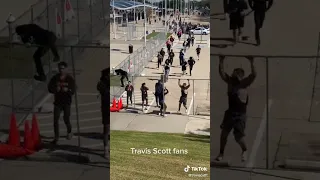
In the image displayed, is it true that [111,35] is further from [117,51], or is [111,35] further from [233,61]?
[233,61]

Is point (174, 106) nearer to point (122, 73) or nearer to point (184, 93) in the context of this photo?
point (184, 93)

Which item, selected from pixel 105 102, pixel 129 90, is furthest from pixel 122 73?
pixel 105 102

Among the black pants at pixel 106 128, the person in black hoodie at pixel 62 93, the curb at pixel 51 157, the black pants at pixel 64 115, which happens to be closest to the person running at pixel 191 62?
the black pants at pixel 106 128

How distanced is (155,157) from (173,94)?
63 centimetres

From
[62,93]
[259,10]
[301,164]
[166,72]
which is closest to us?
[259,10]

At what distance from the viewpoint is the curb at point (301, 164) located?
15.9 feet

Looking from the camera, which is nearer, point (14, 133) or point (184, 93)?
point (184, 93)

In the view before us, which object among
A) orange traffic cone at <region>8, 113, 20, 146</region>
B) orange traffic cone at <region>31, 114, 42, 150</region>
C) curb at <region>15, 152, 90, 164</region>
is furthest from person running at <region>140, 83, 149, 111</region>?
orange traffic cone at <region>8, 113, 20, 146</region>

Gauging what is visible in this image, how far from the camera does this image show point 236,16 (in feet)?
15.7

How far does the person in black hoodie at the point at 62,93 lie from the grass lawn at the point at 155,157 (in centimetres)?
54

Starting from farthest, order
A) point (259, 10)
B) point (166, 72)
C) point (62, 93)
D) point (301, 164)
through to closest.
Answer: point (62, 93)
point (166, 72)
point (301, 164)
point (259, 10)

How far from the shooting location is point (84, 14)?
16.5 ft

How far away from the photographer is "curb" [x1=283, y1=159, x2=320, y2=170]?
191 inches

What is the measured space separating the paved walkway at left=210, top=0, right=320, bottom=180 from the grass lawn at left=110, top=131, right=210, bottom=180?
17 cm
